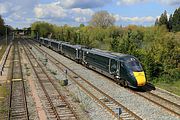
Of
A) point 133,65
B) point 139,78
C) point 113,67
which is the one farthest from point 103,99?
point 113,67

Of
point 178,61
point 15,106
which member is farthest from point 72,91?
point 178,61

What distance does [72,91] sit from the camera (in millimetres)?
24875

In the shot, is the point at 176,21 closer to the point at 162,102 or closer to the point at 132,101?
the point at 162,102

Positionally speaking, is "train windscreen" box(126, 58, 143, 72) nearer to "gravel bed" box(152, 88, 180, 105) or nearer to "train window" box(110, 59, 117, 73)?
"train window" box(110, 59, 117, 73)

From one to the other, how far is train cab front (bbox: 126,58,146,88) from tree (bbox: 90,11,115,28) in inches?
4550

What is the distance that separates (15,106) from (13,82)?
9.71 meters

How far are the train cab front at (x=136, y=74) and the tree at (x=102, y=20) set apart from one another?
115565mm

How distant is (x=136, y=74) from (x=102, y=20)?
11907 centimetres

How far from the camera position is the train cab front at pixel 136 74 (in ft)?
78.4

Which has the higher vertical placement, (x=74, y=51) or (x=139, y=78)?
(x=74, y=51)

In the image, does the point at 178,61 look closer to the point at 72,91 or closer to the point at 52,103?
the point at 72,91

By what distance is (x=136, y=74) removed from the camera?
24125 mm

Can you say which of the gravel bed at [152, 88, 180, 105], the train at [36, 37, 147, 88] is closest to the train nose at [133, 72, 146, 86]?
the train at [36, 37, 147, 88]

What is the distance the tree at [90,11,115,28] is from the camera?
140250 millimetres
